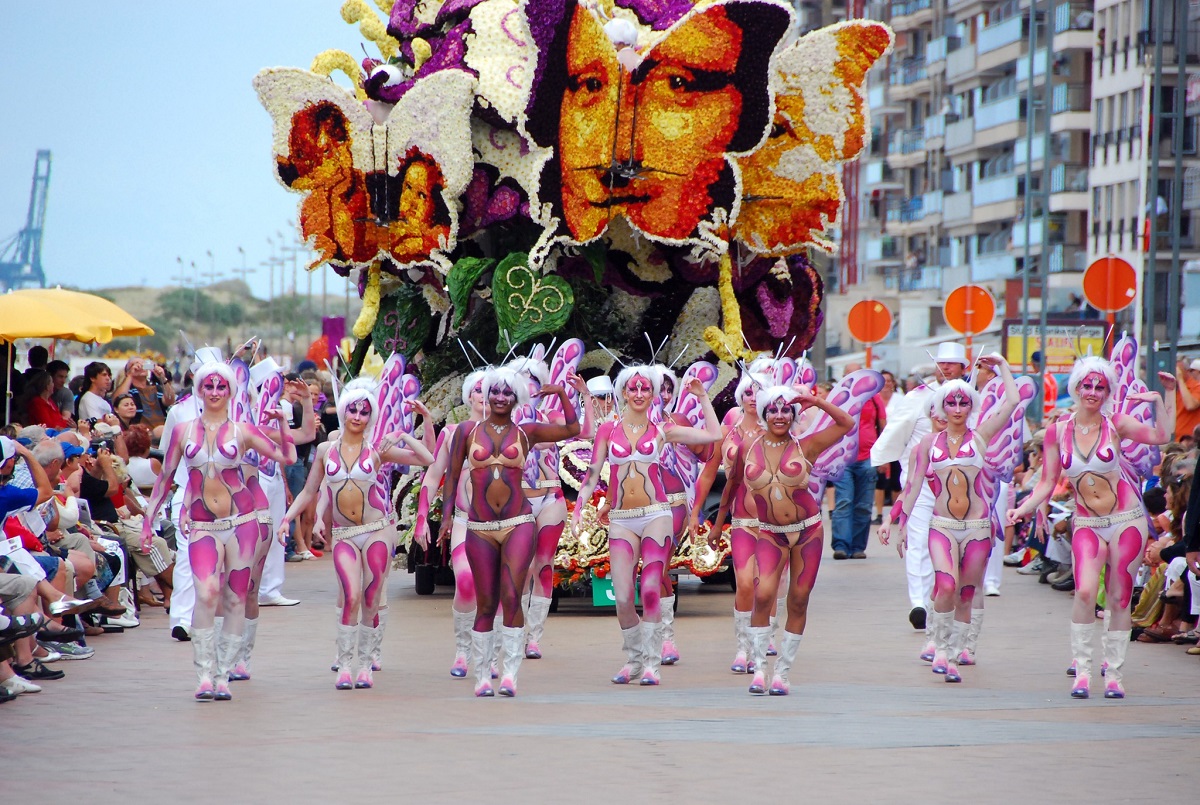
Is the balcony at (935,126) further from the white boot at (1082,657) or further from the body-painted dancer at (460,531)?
the white boot at (1082,657)

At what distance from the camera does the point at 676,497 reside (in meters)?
11.4

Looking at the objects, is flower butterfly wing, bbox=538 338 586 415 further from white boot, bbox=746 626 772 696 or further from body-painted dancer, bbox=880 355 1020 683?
white boot, bbox=746 626 772 696

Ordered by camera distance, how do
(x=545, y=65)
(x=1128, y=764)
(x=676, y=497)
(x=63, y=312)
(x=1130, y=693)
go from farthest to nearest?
(x=63, y=312) → (x=545, y=65) → (x=676, y=497) → (x=1130, y=693) → (x=1128, y=764)

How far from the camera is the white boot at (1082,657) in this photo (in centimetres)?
1051

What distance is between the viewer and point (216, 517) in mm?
10336

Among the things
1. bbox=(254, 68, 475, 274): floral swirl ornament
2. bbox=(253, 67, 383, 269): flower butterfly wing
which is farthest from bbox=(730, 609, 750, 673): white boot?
bbox=(253, 67, 383, 269): flower butterfly wing

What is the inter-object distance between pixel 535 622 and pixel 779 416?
250 centimetres

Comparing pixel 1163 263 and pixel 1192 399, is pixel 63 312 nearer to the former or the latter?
pixel 1192 399

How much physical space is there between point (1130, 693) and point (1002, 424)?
1978mm

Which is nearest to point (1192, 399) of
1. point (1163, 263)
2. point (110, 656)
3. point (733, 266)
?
point (733, 266)

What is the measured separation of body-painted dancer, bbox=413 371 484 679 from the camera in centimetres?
1077

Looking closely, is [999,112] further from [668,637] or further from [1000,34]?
[668,637]

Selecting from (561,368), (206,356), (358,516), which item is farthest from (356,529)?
(561,368)

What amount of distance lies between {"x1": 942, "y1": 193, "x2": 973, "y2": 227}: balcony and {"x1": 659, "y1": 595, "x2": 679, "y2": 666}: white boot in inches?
1962
